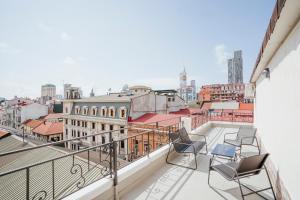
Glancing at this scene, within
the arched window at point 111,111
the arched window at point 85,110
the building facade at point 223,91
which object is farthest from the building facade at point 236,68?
the arched window at point 111,111

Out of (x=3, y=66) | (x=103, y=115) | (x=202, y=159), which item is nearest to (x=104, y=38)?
(x=202, y=159)

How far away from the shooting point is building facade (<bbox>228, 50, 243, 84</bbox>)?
154m

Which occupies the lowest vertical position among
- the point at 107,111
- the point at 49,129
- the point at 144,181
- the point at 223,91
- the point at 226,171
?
the point at 49,129

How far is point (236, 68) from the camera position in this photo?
15675cm

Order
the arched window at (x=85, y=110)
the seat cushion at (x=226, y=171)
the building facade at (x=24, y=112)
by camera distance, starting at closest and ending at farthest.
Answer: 1. the seat cushion at (x=226, y=171)
2. the arched window at (x=85, y=110)
3. the building facade at (x=24, y=112)

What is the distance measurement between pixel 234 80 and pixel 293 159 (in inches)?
6842

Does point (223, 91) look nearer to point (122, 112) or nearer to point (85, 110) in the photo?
point (122, 112)

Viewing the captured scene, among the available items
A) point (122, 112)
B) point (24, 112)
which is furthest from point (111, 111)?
point (24, 112)

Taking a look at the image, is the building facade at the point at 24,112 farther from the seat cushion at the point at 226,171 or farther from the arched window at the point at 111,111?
the seat cushion at the point at 226,171

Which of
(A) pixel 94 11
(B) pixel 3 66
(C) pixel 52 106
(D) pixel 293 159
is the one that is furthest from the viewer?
(C) pixel 52 106

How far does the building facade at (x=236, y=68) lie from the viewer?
154375mm

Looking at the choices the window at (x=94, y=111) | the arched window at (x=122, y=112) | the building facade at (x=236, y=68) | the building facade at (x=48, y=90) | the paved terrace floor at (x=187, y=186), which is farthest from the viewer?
the building facade at (x=236, y=68)

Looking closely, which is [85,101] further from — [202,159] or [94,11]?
[202,159]

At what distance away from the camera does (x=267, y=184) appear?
3109 millimetres
